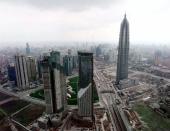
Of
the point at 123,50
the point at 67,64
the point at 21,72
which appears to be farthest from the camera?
the point at 67,64

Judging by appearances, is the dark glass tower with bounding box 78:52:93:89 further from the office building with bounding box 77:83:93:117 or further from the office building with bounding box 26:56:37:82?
the office building with bounding box 26:56:37:82

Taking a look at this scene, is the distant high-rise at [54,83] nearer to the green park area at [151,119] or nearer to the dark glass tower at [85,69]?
the dark glass tower at [85,69]

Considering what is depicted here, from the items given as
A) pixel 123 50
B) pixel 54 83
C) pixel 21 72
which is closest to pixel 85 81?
pixel 54 83

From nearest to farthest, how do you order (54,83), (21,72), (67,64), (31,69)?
(54,83) < (21,72) < (31,69) < (67,64)

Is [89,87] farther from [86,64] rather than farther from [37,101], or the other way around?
[37,101]

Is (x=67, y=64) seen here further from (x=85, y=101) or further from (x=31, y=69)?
(x=85, y=101)

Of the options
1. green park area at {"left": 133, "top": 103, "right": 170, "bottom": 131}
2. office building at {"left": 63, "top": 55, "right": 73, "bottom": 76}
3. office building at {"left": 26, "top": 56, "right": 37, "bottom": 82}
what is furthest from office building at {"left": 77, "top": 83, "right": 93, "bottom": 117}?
office building at {"left": 63, "top": 55, "right": 73, "bottom": 76}
